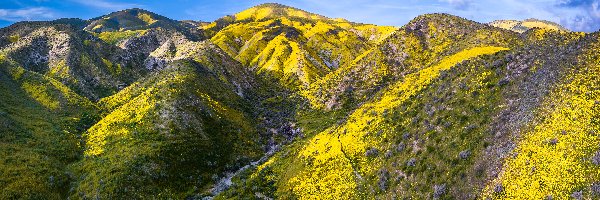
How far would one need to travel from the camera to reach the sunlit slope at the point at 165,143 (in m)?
61.4

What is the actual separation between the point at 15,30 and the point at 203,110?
349 feet

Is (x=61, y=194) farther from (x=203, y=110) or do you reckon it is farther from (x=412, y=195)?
(x=412, y=195)

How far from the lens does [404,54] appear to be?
11369cm

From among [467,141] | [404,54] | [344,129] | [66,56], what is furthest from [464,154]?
[66,56]

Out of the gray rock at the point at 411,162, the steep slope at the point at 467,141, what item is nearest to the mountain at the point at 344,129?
the steep slope at the point at 467,141

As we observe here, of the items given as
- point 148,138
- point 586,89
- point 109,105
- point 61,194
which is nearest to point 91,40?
point 109,105

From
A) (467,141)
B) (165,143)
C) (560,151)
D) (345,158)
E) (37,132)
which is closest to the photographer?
(560,151)

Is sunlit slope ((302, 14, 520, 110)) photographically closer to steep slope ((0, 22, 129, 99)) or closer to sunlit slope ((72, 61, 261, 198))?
sunlit slope ((72, 61, 261, 198))

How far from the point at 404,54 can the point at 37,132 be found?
3466 inches

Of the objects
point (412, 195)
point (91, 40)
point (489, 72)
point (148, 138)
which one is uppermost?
point (91, 40)

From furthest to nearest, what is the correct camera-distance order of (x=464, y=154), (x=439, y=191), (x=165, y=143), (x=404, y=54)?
(x=404, y=54), (x=165, y=143), (x=464, y=154), (x=439, y=191)

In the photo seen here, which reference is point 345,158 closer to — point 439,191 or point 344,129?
point 344,129

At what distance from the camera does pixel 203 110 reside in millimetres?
88188

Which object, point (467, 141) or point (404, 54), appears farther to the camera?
point (404, 54)
